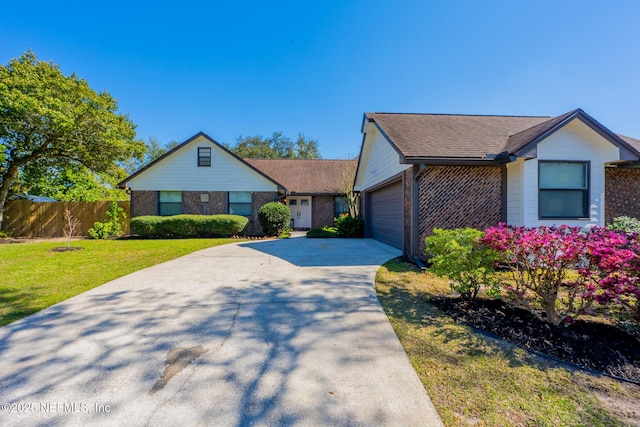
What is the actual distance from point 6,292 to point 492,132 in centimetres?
1263

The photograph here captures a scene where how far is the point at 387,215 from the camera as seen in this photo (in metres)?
10.9

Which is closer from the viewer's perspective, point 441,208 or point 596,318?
point 596,318

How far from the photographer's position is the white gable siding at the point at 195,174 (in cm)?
1566

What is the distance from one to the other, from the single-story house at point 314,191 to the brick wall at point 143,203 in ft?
23.9

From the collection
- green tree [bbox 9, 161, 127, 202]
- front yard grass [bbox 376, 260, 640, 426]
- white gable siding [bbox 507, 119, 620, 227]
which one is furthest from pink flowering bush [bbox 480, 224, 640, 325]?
green tree [bbox 9, 161, 127, 202]

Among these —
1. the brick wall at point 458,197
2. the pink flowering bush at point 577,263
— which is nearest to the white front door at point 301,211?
the brick wall at point 458,197

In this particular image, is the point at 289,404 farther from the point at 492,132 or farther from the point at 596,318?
the point at 492,132

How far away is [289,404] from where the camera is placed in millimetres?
2150

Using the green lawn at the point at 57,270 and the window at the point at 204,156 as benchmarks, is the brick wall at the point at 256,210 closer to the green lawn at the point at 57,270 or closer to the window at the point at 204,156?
the window at the point at 204,156

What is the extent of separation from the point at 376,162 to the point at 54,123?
46.9 ft

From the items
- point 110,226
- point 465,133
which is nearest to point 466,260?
point 465,133

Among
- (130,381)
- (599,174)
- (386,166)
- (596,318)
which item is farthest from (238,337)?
(599,174)

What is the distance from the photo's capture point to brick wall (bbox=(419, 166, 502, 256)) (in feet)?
25.6

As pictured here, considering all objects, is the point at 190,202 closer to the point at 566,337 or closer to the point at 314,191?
the point at 314,191
